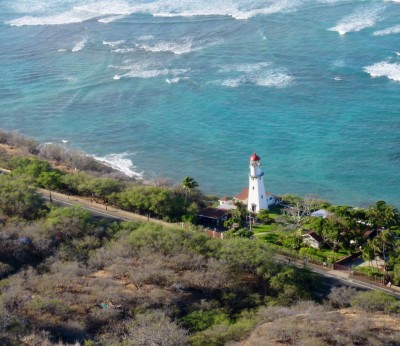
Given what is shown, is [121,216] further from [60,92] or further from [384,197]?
[60,92]

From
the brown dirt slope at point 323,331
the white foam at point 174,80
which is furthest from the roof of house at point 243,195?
the white foam at point 174,80

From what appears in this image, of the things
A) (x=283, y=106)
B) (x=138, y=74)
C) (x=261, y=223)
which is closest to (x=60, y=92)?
(x=138, y=74)

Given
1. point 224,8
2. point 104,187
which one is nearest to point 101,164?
point 104,187

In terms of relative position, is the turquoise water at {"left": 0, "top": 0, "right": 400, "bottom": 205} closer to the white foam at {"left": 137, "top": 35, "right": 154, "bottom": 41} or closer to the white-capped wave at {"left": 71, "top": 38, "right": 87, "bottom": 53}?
the white-capped wave at {"left": 71, "top": 38, "right": 87, "bottom": 53}

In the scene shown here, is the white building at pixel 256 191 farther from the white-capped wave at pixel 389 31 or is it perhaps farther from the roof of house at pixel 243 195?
the white-capped wave at pixel 389 31

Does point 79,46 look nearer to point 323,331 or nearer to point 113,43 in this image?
point 113,43

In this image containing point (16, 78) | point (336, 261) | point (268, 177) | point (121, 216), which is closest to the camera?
point (336, 261)
